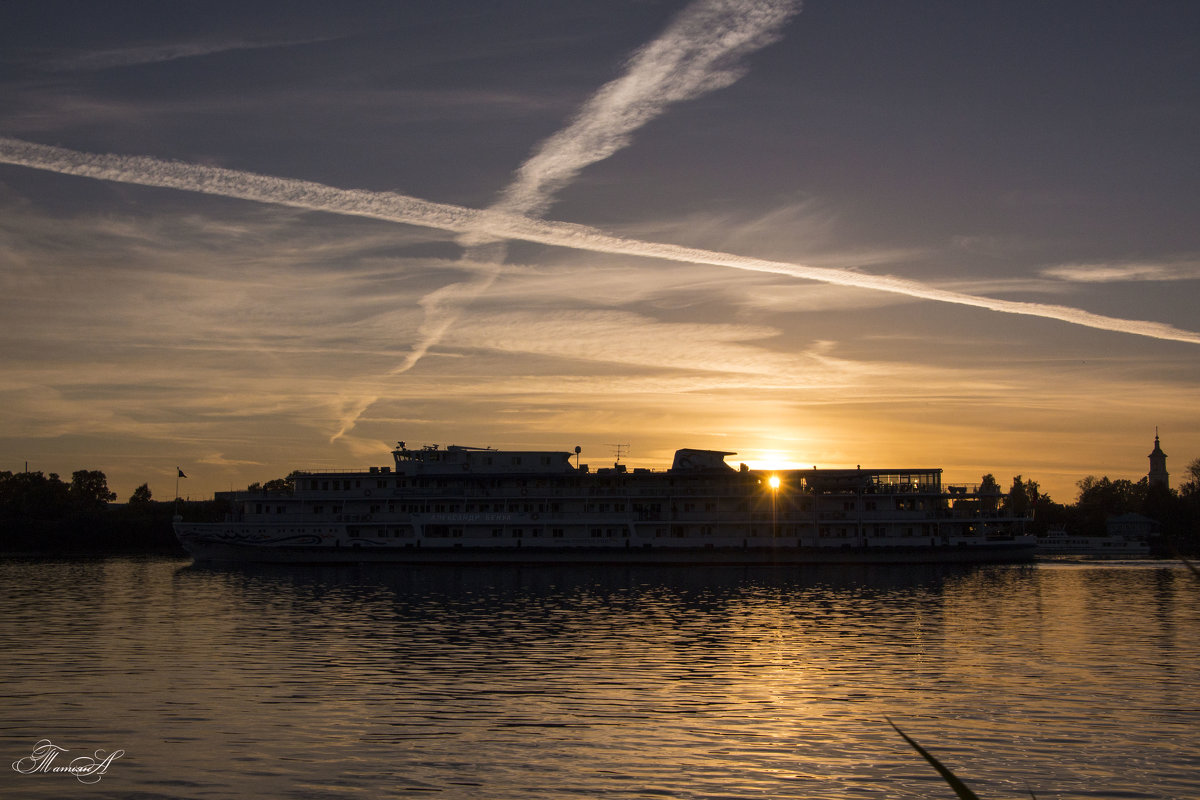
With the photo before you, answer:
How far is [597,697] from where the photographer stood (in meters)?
27.2

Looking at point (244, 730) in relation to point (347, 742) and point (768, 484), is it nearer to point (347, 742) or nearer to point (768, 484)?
point (347, 742)

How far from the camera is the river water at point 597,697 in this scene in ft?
63.8

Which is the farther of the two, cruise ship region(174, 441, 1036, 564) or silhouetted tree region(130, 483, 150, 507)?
silhouetted tree region(130, 483, 150, 507)

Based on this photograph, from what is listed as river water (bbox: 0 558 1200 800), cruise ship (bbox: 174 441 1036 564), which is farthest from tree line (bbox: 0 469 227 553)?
river water (bbox: 0 558 1200 800)

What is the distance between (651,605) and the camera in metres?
53.2
